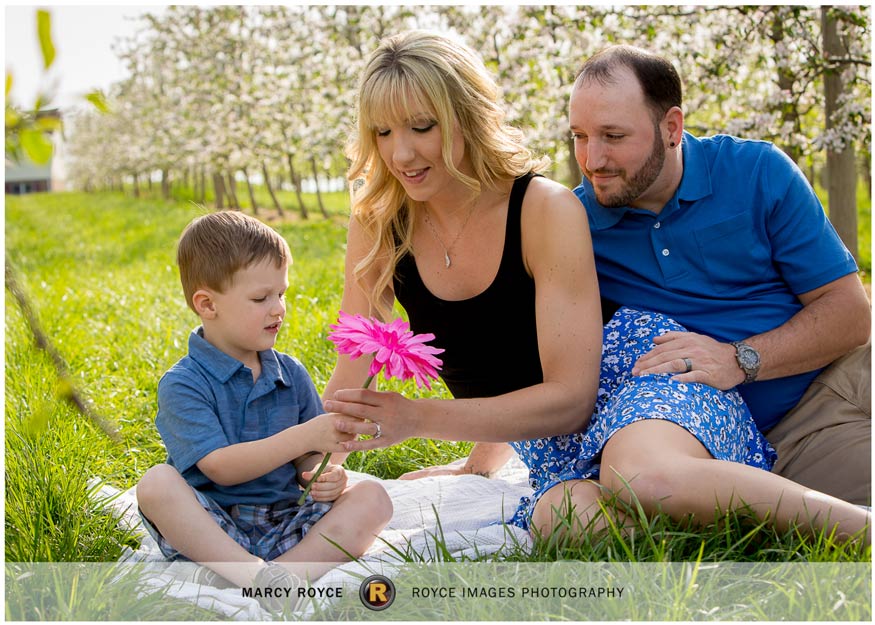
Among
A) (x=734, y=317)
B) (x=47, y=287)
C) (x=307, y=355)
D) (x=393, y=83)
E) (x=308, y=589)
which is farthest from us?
(x=47, y=287)

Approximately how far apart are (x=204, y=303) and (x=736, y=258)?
5.37 ft

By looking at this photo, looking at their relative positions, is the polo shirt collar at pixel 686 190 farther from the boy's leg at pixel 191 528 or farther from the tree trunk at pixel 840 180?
the tree trunk at pixel 840 180

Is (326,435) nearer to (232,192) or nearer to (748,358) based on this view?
(748,358)

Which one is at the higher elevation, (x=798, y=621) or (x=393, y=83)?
(x=393, y=83)

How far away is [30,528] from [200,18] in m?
18.0

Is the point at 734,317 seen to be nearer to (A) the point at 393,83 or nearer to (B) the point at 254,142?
(A) the point at 393,83

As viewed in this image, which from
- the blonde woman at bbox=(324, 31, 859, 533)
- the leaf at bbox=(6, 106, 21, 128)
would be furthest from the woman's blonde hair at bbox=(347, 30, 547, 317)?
the leaf at bbox=(6, 106, 21, 128)

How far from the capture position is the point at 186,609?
217 cm

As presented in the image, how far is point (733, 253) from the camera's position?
9.27 ft

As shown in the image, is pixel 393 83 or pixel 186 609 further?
pixel 393 83

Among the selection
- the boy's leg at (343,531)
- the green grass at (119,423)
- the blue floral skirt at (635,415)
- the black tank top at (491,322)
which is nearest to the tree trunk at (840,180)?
the green grass at (119,423)

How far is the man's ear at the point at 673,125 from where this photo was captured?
2869mm

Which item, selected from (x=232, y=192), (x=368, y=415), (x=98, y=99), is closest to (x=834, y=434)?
(x=368, y=415)

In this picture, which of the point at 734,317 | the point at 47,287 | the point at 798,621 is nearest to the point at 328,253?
the point at 47,287
